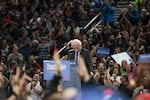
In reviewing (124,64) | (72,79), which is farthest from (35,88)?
(124,64)

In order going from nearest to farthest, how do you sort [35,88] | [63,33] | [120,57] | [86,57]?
1. [86,57]
2. [35,88]
3. [120,57]
4. [63,33]

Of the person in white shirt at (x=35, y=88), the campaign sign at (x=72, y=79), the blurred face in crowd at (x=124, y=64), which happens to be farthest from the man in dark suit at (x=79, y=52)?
the blurred face in crowd at (x=124, y=64)

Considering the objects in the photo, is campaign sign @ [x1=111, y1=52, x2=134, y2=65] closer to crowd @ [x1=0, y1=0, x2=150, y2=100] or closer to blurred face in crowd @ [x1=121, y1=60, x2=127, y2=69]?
Answer: crowd @ [x1=0, y1=0, x2=150, y2=100]

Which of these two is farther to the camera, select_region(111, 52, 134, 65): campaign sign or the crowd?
select_region(111, 52, 134, 65): campaign sign

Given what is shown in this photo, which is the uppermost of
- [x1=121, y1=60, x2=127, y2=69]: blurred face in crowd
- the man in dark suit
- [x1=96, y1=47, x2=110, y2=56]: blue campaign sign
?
[x1=96, y1=47, x2=110, y2=56]: blue campaign sign

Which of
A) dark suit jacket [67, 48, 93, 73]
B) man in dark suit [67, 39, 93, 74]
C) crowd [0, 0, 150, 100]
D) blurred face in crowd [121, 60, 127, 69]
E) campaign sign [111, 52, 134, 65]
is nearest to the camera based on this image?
dark suit jacket [67, 48, 93, 73]

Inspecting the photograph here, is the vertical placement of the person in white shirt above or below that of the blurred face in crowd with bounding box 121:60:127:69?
below

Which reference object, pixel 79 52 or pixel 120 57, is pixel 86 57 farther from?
pixel 120 57

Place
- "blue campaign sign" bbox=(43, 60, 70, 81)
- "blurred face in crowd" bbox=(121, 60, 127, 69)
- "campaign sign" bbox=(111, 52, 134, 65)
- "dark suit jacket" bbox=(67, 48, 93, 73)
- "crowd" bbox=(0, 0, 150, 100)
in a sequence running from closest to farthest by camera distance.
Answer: "dark suit jacket" bbox=(67, 48, 93, 73), "blue campaign sign" bbox=(43, 60, 70, 81), "blurred face in crowd" bbox=(121, 60, 127, 69), "crowd" bbox=(0, 0, 150, 100), "campaign sign" bbox=(111, 52, 134, 65)

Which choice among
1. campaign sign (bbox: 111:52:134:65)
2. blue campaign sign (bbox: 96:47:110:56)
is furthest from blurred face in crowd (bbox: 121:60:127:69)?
blue campaign sign (bbox: 96:47:110:56)

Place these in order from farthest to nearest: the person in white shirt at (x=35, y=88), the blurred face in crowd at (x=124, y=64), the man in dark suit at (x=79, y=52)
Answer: the blurred face in crowd at (x=124, y=64)
the person in white shirt at (x=35, y=88)
the man in dark suit at (x=79, y=52)

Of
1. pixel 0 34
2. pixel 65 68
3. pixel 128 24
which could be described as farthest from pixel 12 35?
pixel 65 68

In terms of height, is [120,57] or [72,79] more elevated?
[120,57]

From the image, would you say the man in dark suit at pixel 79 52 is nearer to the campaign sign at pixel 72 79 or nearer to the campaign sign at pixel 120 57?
the campaign sign at pixel 72 79
